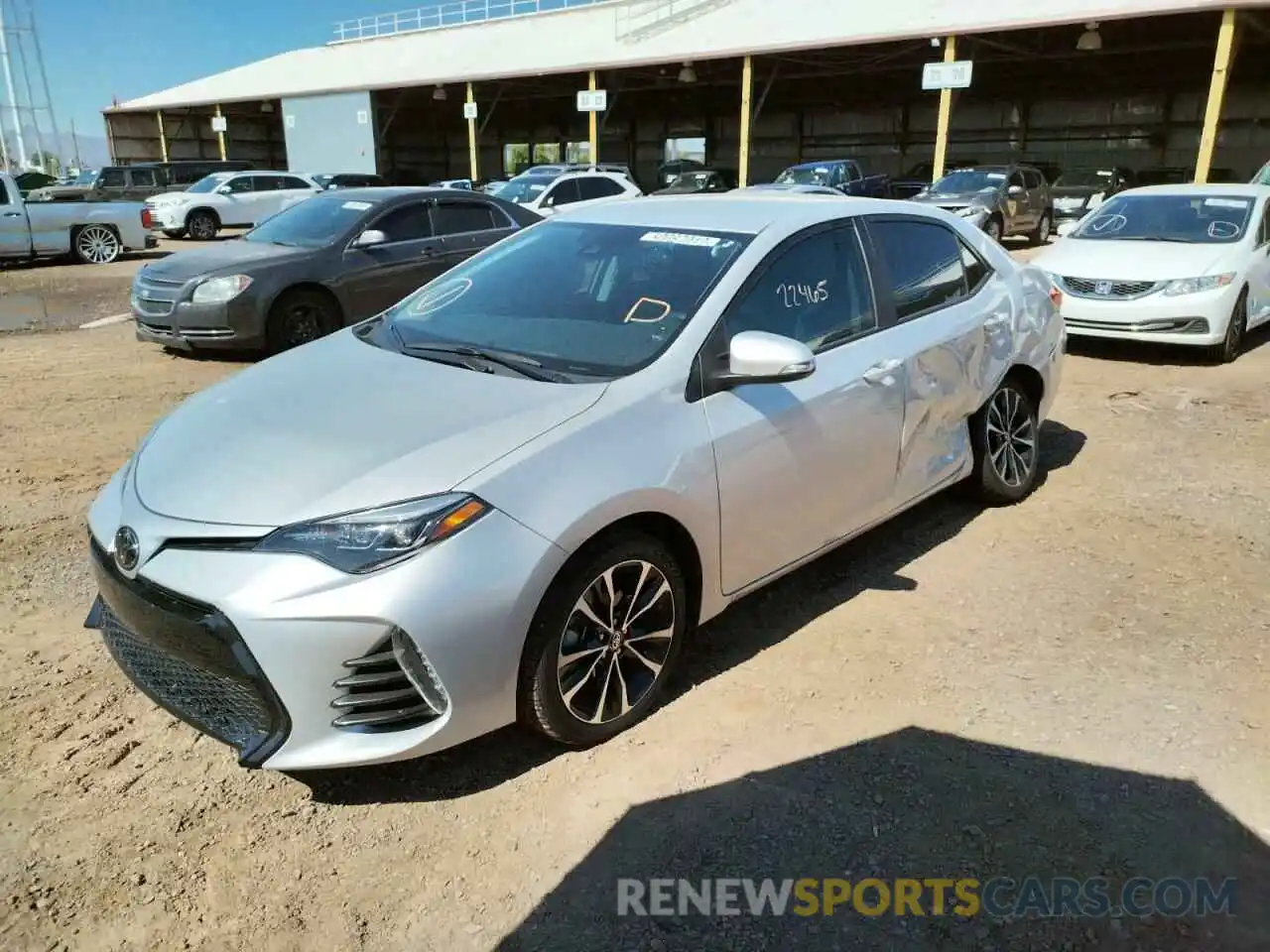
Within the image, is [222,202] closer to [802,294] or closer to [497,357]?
[497,357]

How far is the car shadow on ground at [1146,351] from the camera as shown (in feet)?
28.5

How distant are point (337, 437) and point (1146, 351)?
345 inches

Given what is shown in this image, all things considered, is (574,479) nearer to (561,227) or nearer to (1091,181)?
(561,227)

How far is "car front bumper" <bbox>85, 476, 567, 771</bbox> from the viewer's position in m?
2.42

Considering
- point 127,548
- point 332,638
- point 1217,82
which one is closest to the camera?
point 332,638

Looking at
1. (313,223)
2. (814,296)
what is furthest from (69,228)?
(814,296)

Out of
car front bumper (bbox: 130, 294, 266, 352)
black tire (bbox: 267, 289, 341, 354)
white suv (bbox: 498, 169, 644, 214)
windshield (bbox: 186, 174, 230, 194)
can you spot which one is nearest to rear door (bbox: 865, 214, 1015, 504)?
black tire (bbox: 267, 289, 341, 354)

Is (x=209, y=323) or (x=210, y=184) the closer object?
(x=209, y=323)

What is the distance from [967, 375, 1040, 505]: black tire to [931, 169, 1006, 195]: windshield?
605 inches

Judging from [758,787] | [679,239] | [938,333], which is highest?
[679,239]

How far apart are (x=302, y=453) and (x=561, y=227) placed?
1.82m

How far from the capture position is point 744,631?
380 centimetres

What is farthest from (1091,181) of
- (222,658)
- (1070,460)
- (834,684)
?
(222,658)

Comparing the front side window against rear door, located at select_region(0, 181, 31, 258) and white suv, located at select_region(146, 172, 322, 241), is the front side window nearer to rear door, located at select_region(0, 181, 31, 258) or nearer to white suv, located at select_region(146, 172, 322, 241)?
rear door, located at select_region(0, 181, 31, 258)
